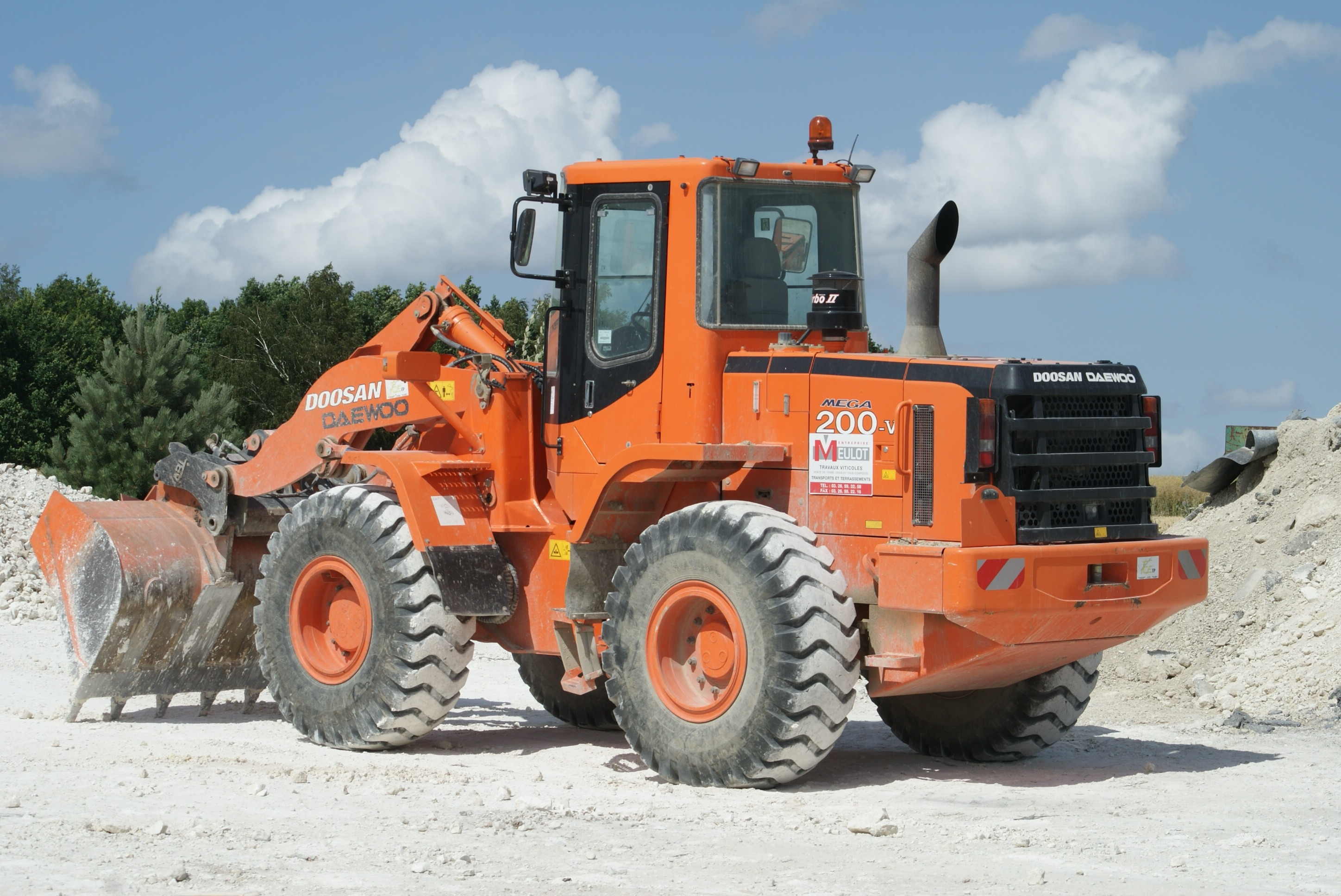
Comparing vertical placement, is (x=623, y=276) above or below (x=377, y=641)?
above

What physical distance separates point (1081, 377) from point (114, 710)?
283 inches

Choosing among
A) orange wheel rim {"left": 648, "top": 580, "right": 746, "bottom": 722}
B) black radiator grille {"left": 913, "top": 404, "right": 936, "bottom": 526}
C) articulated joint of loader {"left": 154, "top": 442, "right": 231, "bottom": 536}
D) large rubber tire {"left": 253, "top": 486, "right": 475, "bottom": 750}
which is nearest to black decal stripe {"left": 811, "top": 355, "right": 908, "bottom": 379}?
black radiator grille {"left": 913, "top": 404, "right": 936, "bottom": 526}

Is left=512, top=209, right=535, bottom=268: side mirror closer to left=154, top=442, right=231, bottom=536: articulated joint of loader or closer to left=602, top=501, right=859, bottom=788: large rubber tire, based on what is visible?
left=602, top=501, right=859, bottom=788: large rubber tire

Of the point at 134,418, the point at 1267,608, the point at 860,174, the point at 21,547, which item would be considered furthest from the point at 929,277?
the point at 134,418

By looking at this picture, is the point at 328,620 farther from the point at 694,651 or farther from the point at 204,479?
the point at 694,651

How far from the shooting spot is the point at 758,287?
9.35m

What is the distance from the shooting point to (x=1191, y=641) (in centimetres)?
1563

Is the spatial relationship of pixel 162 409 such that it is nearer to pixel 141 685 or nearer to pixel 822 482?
pixel 141 685

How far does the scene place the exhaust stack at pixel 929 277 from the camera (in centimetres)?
942

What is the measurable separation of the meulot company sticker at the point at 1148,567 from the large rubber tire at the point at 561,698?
4.19m

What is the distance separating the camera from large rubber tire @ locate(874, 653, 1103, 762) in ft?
31.9

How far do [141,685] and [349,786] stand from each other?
3.45m

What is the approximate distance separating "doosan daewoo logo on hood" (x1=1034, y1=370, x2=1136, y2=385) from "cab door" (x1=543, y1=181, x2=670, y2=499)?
7.37 ft

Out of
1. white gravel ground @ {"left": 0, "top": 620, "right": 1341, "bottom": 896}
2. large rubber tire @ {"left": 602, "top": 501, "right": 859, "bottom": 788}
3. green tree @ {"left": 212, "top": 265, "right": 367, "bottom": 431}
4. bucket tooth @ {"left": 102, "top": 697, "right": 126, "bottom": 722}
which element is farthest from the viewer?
green tree @ {"left": 212, "top": 265, "right": 367, "bottom": 431}
